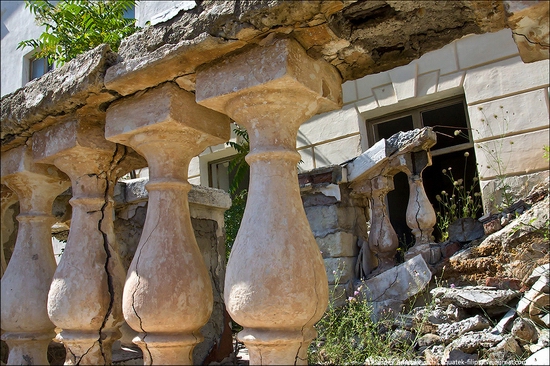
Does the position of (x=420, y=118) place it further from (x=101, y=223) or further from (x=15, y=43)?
(x=15, y=43)

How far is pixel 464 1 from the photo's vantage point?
144cm

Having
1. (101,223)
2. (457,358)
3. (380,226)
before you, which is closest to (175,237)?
(101,223)

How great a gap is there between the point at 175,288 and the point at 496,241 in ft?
7.08

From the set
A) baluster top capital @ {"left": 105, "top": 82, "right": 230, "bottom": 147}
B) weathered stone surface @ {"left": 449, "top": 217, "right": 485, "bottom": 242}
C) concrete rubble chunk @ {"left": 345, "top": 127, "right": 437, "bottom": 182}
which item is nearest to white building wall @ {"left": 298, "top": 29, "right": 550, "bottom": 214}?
weathered stone surface @ {"left": 449, "top": 217, "right": 485, "bottom": 242}

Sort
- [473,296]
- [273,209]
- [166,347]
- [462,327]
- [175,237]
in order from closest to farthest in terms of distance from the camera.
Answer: [273,209]
[166,347]
[175,237]
[462,327]
[473,296]

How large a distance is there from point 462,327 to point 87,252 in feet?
6.09

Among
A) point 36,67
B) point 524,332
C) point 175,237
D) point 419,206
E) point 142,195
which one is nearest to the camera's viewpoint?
point 175,237

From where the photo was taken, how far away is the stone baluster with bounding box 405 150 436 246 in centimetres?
376

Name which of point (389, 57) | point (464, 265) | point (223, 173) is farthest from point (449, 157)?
point (389, 57)

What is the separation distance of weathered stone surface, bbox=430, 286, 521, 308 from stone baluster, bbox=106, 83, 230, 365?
1.64 m

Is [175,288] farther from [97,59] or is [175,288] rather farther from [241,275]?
[97,59]

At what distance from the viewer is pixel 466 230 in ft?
12.1

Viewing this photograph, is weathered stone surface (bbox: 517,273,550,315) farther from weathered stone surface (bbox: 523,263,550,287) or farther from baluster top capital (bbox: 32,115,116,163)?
baluster top capital (bbox: 32,115,116,163)

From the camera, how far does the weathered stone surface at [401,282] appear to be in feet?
10.5
